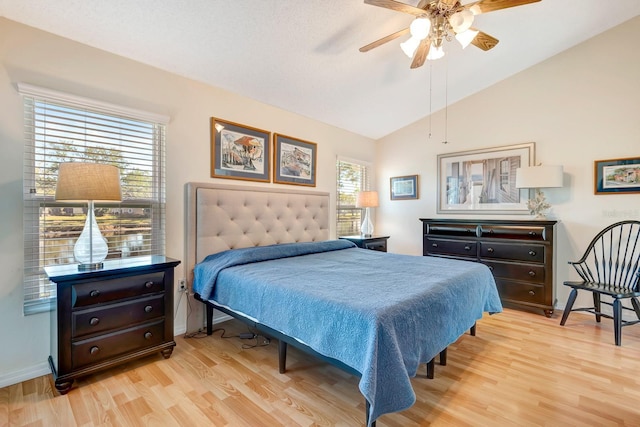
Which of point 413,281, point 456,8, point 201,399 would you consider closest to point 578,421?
point 413,281

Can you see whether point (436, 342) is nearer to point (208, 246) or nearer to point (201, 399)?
point (201, 399)

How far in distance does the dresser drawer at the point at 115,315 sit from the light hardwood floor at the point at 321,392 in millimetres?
360

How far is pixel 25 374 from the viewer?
1969mm

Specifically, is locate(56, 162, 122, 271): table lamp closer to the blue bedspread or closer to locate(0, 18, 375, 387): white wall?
locate(0, 18, 375, 387): white wall

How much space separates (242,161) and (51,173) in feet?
5.16

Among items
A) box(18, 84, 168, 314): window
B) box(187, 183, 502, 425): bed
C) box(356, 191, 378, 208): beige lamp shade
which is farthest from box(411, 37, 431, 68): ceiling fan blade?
box(18, 84, 168, 314): window

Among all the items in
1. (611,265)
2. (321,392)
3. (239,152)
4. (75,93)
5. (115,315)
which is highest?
(75,93)

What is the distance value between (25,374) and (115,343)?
610 millimetres

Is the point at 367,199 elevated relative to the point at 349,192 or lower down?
lower down

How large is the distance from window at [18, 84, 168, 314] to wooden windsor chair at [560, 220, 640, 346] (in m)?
4.08

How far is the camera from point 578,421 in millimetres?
1589

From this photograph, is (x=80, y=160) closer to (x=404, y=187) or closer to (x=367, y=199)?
(x=367, y=199)

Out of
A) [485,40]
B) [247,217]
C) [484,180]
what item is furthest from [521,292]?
[247,217]

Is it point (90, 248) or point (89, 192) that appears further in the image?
point (90, 248)
